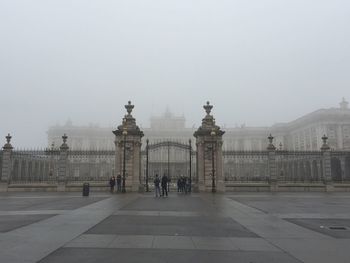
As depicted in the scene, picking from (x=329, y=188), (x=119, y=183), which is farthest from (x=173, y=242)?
(x=329, y=188)

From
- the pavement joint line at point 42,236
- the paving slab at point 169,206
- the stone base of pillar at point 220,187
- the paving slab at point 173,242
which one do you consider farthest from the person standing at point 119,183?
the paving slab at point 173,242

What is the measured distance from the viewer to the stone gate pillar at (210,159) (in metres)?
33.5

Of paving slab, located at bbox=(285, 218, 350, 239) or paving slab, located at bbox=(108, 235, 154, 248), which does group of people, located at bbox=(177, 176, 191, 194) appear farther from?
paving slab, located at bbox=(108, 235, 154, 248)

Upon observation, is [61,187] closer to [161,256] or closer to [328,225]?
[328,225]

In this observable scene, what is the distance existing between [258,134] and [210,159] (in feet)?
259

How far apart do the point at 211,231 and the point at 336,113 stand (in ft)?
333

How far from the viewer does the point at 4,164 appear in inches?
1385

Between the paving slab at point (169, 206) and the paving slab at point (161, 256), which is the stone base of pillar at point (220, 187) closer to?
the paving slab at point (169, 206)

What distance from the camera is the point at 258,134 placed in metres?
110

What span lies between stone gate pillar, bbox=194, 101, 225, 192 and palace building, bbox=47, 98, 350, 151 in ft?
213

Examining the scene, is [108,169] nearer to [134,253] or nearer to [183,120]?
[134,253]

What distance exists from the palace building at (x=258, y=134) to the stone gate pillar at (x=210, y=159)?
65067 millimetres

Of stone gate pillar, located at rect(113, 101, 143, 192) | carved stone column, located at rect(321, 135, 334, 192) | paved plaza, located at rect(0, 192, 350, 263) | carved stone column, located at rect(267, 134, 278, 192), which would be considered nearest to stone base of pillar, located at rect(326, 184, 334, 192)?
carved stone column, located at rect(321, 135, 334, 192)

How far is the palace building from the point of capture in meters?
102
